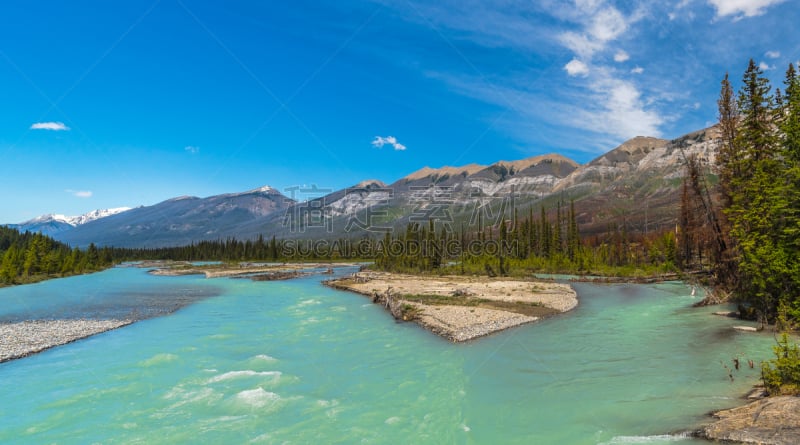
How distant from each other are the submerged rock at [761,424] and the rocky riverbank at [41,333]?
103 feet

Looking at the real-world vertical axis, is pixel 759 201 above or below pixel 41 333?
above

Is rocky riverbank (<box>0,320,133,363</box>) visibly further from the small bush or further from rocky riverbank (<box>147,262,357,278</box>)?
rocky riverbank (<box>147,262,357,278</box>)

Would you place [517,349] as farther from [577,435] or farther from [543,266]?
[543,266]

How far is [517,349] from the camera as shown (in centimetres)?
2186

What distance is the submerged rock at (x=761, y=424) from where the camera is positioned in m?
Answer: 10.1

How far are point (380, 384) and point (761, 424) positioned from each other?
1241 cm

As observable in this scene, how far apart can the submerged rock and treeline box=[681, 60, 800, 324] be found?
11746 millimetres

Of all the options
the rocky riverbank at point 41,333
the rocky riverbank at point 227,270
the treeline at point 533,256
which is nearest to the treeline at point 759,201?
the rocky riverbank at point 41,333

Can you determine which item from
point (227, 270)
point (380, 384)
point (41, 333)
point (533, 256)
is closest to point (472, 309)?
point (380, 384)

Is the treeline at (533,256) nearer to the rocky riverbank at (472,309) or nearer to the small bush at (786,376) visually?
the rocky riverbank at (472,309)

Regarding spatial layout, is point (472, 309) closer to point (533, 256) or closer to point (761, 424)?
point (761, 424)

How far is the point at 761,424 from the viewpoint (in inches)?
423

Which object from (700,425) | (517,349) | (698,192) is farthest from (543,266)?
(700,425)

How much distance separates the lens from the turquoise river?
12.7 metres
